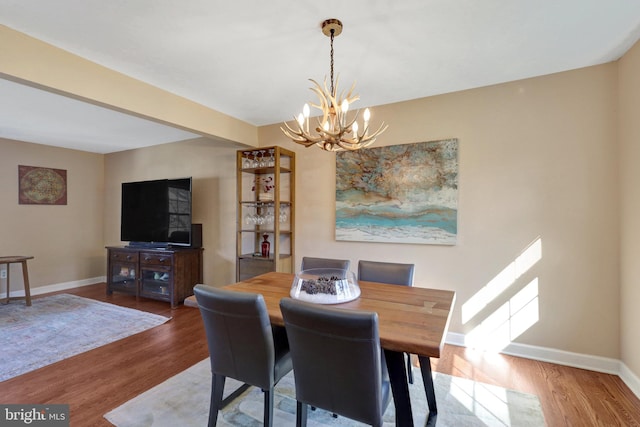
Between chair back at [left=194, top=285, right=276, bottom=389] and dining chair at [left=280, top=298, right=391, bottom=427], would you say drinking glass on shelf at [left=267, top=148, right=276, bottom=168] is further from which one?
dining chair at [left=280, top=298, right=391, bottom=427]

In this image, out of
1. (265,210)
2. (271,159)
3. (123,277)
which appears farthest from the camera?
(123,277)

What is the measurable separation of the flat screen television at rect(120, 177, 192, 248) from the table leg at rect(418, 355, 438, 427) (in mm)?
3554

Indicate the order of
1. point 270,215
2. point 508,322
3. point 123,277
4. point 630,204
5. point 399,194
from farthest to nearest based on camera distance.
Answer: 1. point 123,277
2. point 270,215
3. point 399,194
4. point 508,322
5. point 630,204

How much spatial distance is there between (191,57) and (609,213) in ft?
11.7

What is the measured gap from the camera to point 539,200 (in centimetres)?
262

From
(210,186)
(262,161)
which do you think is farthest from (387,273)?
(210,186)

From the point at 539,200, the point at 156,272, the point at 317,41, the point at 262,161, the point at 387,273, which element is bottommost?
the point at 156,272

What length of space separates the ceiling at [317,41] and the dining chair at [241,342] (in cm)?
168

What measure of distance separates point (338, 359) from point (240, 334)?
0.55m

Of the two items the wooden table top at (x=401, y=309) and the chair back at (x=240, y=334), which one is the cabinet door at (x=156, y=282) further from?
the chair back at (x=240, y=334)

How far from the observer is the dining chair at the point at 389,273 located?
2348mm

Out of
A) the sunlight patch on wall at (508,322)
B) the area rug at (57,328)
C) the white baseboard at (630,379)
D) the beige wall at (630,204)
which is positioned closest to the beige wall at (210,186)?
the area rug at (57,328)

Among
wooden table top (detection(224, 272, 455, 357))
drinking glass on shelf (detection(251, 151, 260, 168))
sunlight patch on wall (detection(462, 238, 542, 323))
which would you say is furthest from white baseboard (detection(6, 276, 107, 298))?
sunlight patch on wall (detection(462, 238, 542, 323))

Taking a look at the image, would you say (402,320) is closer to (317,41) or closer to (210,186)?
(317,41)
